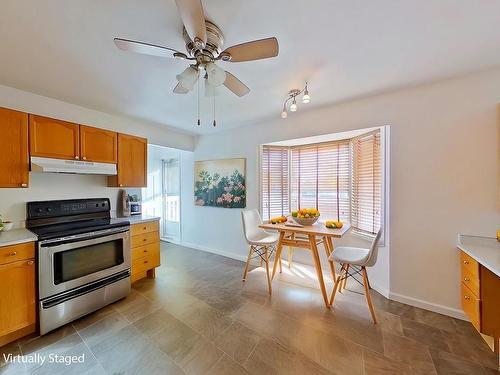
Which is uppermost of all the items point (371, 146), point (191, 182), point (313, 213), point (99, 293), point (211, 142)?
point (211, 142)

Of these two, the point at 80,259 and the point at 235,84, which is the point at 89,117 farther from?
the point at 235,84

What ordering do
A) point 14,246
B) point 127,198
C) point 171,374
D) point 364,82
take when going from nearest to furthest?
1. point 171,374
2. point 14,246
3. point 364,82
4. point 127,198

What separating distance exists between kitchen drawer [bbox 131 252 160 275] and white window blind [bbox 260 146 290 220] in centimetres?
183

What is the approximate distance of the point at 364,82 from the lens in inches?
81.7

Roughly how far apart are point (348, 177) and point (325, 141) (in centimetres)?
69

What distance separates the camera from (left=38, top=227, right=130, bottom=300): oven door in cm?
183

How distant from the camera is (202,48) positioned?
4.24 ft

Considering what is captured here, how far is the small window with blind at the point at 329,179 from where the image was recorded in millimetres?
2711

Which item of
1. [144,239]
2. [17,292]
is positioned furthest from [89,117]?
[17,292]

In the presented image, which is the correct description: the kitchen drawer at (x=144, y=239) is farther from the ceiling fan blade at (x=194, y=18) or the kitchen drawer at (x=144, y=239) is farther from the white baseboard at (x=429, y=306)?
the white baseboard at (x=429, y=306)

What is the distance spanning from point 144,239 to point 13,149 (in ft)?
5.38

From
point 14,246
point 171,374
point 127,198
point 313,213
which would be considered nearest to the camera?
point 171,374

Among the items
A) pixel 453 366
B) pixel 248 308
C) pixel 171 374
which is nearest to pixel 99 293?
pixel 171 374

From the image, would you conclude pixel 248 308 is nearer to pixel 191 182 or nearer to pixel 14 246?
pixel 14 246
